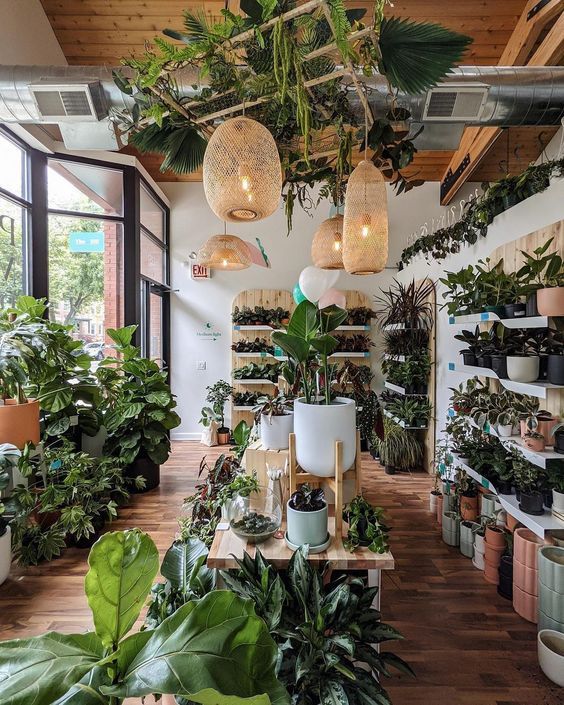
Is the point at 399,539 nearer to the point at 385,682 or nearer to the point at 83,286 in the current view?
the point at 385,682

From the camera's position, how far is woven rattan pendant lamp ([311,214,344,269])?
2.17 metres

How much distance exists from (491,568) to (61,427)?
A: 3466 millimetres

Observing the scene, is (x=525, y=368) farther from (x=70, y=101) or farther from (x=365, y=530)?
(x=70, y=101)

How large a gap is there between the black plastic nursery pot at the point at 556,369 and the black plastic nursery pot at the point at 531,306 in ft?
0.88

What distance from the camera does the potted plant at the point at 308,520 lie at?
4.71 feet

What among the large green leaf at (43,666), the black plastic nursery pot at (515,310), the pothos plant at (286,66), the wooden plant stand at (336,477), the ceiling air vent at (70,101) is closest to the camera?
the large green leaf at (43,666)

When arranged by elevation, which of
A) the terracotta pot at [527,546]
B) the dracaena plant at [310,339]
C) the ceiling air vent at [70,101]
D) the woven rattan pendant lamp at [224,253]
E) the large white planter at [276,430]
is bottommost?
the terracotta pot at [527,546]

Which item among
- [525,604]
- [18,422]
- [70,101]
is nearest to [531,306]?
[525,604]

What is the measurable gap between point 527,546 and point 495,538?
1.22 ft

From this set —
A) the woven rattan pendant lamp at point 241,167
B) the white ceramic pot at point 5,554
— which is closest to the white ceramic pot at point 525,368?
the woven rattan pendant lamp at point 241,167

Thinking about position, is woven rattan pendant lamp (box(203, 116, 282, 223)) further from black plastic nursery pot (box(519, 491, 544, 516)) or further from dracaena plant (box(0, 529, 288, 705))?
black plastic nursery pot (box(519, 491, 544, 516))

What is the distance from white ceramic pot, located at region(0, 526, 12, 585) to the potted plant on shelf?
3.30 metres

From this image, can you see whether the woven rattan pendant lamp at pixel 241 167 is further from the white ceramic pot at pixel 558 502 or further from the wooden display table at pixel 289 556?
the white ceramic pot at pixel 558 502

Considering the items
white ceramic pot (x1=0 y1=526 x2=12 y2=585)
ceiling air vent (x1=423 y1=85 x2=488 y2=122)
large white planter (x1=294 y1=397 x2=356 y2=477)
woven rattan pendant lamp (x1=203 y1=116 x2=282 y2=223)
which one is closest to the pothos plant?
woven rattan pendant lamp (x1=203 y1=116 x2=282 y2=223)
